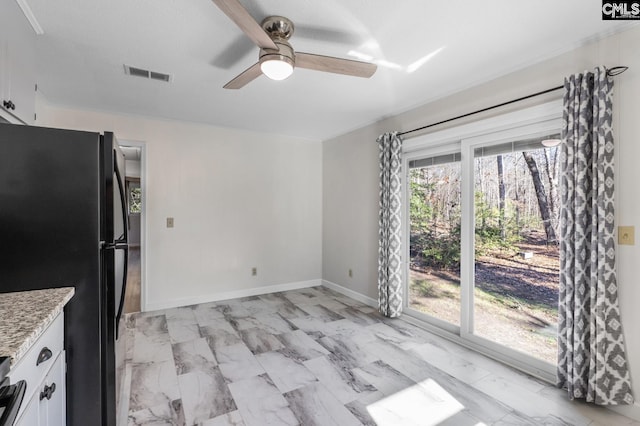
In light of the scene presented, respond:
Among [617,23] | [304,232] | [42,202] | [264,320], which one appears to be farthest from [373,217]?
[42,202]

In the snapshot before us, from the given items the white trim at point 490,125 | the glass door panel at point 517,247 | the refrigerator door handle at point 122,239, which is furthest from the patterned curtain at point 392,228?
the refrigerator door handle at point 122,239

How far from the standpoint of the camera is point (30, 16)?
1.79 meters

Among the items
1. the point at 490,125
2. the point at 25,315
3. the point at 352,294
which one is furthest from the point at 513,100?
the point at 25,315

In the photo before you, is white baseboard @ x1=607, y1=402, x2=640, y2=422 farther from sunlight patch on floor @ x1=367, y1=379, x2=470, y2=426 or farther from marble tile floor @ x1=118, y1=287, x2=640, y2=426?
sunlight patch on floor @ x1=367, y1=379, x2=470, y2=426

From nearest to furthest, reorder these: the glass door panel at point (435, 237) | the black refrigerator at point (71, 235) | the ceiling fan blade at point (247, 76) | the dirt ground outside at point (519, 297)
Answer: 1. the black refrigerator at point (71, 235)
2. the ceiling fan blade at point (247, 76)
3. the dirt ground outside at point (519, 297)
4. the glass door panel at point (435, 237)

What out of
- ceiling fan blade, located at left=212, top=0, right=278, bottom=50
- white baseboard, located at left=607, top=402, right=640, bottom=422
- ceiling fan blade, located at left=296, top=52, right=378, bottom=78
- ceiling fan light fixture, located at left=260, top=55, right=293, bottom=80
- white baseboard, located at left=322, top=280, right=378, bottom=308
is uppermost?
ceiling fan blade, located at left=296, top=52, right=378, bottom=78

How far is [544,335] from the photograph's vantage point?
238 centimetres

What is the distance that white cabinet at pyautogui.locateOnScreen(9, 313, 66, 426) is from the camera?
0.94 metres

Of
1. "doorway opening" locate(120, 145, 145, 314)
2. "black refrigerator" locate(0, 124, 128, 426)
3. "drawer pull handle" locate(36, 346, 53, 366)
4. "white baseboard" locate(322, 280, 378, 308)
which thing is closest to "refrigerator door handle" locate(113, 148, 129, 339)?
"black refrigerator" locate(0, 124, 128, 426)

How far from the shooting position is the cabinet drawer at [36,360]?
918 mm

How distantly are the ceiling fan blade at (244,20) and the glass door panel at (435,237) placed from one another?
2.19 meters

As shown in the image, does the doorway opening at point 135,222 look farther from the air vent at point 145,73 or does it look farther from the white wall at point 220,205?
the air vent at point 145,73

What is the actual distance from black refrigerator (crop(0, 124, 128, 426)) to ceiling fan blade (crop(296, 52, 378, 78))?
1.21m

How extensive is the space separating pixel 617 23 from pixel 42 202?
10.9ft
